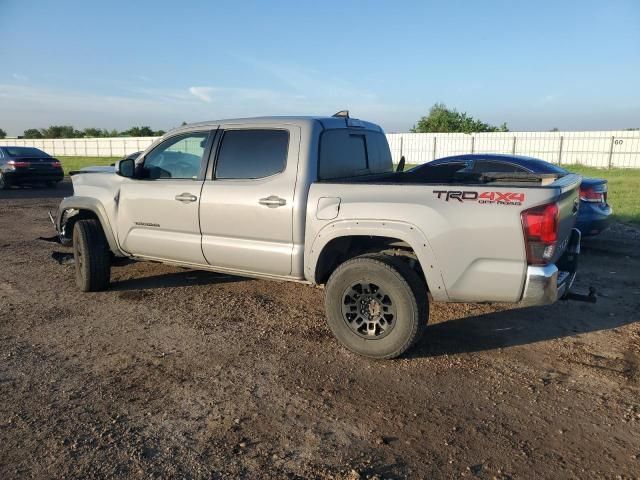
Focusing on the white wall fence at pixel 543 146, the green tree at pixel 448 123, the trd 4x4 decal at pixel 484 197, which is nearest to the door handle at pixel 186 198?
the trd 4x4 decal at pixel 484 197

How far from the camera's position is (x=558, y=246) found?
3.72 meters

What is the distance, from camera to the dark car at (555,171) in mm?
7188

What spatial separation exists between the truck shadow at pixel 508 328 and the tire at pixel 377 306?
1.05ft

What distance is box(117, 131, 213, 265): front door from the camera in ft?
16.3

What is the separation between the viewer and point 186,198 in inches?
194

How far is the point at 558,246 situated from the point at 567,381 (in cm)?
100

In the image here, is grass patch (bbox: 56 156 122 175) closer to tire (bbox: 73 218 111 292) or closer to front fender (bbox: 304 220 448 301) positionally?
tire (bbox: 73 218 111 292)

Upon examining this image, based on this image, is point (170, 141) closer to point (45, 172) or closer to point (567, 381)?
point (567, 381)

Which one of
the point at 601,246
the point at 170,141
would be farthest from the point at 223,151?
the point at 601,246

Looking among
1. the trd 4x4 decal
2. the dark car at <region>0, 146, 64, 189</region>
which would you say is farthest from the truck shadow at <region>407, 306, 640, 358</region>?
the dark car at <region>0, 146, 64, 189</region>

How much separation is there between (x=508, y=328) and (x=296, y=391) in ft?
7.55

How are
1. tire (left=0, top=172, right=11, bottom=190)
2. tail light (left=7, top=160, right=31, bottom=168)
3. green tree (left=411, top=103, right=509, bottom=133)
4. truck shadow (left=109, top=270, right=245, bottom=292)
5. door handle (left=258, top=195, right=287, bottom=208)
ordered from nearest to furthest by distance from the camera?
door handle (left=258, top=195, right=287, bottom=208), truck shadow (left=109, top=270, right=245, bottom=292), tail light (left=7, top=160, right=31, bottom=168), tire (left=0, top=172, right=11, bottom=190), green tree (left=411, top=103, right=509, bottom=133)

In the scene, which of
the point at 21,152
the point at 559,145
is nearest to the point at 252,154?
the point at 21,152

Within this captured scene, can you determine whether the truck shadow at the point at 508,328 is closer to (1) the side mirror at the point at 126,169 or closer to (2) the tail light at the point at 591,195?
(2) the tail light at the point at 591,195
